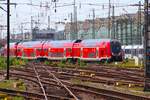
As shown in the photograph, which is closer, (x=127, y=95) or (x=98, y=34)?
(x=127, y=95)

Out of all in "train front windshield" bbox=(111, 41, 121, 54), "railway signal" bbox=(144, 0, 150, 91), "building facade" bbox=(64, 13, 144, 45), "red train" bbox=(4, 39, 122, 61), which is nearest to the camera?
"railway signal" bbox=(144, 0, 150, 91)

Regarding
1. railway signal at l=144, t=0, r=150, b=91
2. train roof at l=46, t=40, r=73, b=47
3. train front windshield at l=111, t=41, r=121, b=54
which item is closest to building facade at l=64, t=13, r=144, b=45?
train roof at l=46, t=40, r=73, b=47

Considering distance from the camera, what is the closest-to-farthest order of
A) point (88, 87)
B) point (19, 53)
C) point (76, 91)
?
1. point (76, 91)
2. point (88, 87)
3. point (19, 53)

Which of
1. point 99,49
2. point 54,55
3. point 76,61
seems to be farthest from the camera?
point 54,55

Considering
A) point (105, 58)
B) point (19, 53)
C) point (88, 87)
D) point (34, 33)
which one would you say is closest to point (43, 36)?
point (34, 33)

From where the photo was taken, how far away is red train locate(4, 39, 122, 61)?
51.8 m

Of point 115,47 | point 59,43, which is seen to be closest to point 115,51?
point 115,47

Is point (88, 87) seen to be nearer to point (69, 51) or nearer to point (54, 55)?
point (69, 51)

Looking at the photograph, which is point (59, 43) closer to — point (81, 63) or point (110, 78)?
point (81, 63)

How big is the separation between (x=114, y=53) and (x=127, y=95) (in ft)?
113

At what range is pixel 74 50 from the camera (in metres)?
56.0

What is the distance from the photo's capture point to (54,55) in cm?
6094

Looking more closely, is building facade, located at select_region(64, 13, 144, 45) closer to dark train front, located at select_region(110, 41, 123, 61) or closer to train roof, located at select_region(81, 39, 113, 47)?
train roof, located at select_region(81, 39, 113, 47)

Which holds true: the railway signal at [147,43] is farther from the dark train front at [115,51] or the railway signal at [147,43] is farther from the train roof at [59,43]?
the train roof at [59,43]
